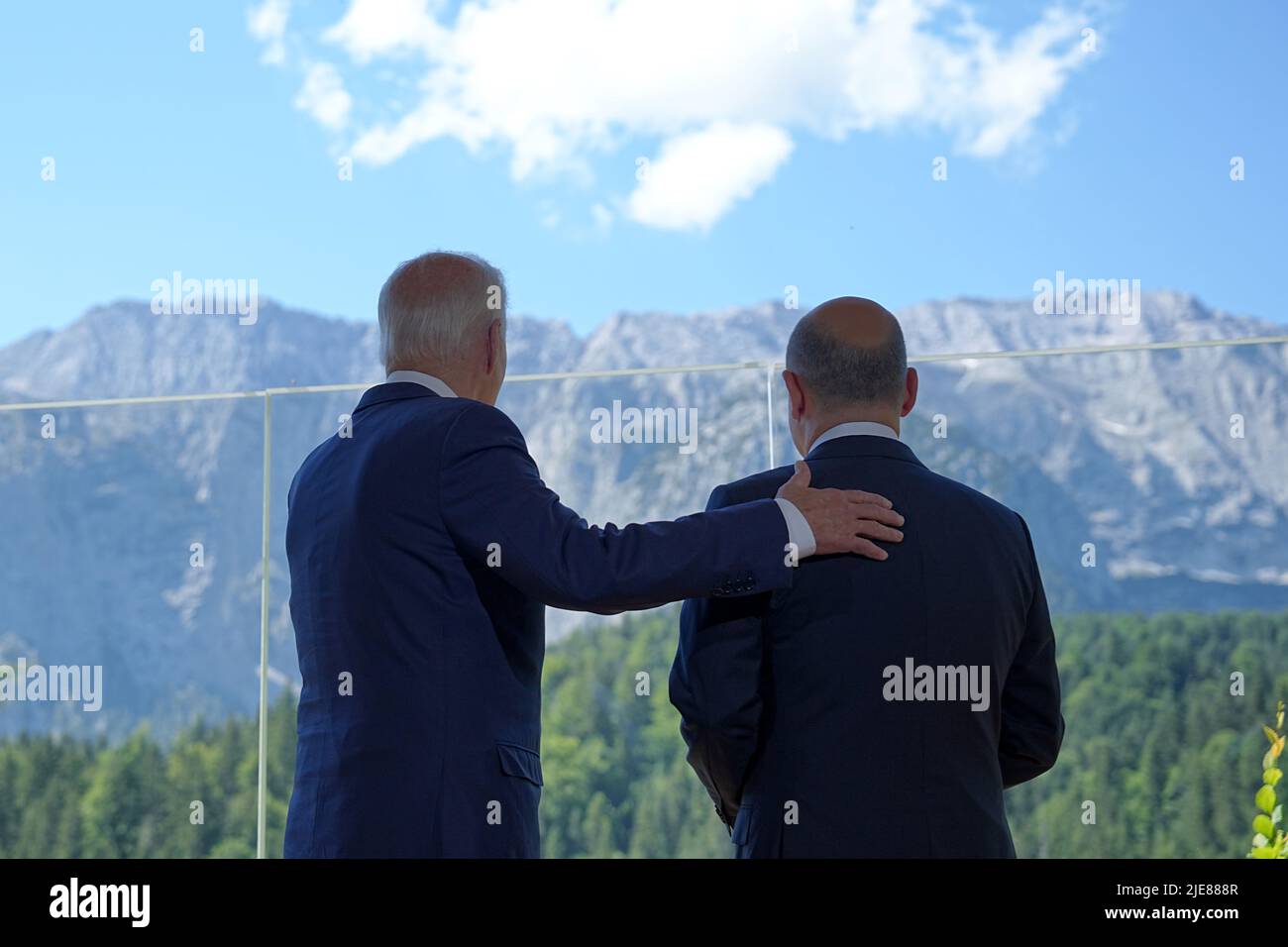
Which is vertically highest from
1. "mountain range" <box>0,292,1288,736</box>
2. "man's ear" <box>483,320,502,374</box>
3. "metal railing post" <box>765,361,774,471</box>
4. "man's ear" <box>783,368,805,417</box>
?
"mountain range" <box>0,292,1288,736</box>

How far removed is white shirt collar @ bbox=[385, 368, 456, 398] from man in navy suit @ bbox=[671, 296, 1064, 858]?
398 mm

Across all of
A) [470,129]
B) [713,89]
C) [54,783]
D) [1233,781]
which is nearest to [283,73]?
[470,129]

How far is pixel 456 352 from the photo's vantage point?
5.72 ft

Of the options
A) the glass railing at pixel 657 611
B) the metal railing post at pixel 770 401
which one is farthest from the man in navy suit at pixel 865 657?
the metal railing post at pixel 770 401

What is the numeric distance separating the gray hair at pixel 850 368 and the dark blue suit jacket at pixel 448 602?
0.20 m

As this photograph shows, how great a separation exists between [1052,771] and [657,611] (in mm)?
2277

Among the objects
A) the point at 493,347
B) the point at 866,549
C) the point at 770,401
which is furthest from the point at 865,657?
the point at 770,401

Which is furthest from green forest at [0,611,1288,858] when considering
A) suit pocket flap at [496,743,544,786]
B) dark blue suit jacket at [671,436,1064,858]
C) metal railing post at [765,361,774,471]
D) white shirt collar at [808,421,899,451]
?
white shirt collar at [808,421,899,451]

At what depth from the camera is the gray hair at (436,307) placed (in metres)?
1.74

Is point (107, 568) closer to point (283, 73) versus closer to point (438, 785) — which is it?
point (283, 73)

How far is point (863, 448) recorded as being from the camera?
66.1 inches

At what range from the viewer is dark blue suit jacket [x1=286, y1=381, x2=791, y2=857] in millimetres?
1550

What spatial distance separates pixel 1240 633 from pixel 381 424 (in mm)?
6263

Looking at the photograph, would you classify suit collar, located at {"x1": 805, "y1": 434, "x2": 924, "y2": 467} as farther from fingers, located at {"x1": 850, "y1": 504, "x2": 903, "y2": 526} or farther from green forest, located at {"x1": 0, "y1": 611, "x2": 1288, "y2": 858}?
green forest, located at {"x1": 0, "y1": 611, "x2": 1288, "y2": 858}
